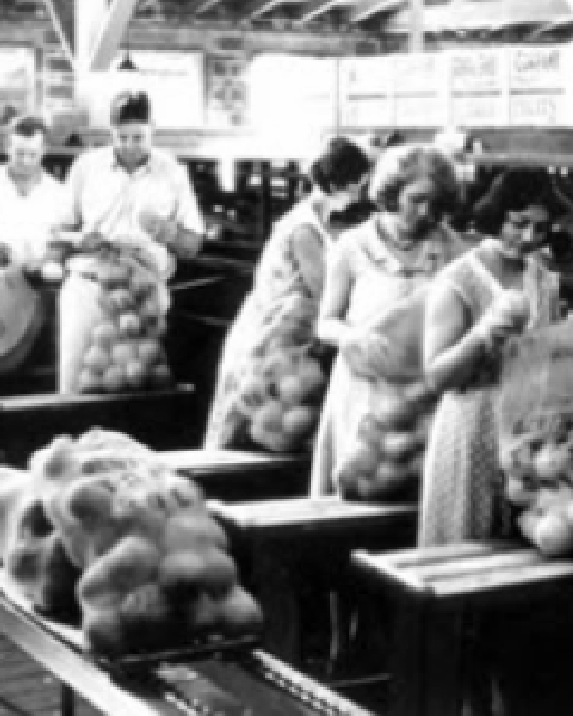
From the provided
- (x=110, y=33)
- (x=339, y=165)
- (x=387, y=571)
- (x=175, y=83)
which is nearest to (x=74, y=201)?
(x=339, y=165)

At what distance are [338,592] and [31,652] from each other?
1829mm

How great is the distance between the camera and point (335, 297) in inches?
148

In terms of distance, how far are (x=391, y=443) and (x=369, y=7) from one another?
15.8 metres

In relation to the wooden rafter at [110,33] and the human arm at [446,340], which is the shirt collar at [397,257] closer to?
the human arm at [446,340]

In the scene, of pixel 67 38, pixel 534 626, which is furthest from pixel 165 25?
pixel 534 626

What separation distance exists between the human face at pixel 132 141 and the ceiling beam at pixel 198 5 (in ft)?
41.9

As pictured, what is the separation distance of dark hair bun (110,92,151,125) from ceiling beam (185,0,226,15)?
1285 cm

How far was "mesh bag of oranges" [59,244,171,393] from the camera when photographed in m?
4.96

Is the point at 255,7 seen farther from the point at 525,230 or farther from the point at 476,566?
the point at 476,566

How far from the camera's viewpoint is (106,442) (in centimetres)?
233

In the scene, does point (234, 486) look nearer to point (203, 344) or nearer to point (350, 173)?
point (350, 173)

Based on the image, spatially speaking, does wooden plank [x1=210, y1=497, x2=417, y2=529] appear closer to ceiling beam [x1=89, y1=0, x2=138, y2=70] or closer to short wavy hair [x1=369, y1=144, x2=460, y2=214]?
short wavy hair [x1=369, y1=144, x2=460, y2=214]

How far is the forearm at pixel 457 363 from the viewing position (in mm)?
3141

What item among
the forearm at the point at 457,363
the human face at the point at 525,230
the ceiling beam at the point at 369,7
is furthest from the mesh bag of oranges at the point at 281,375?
the ceiling beam at the point at 369,7
